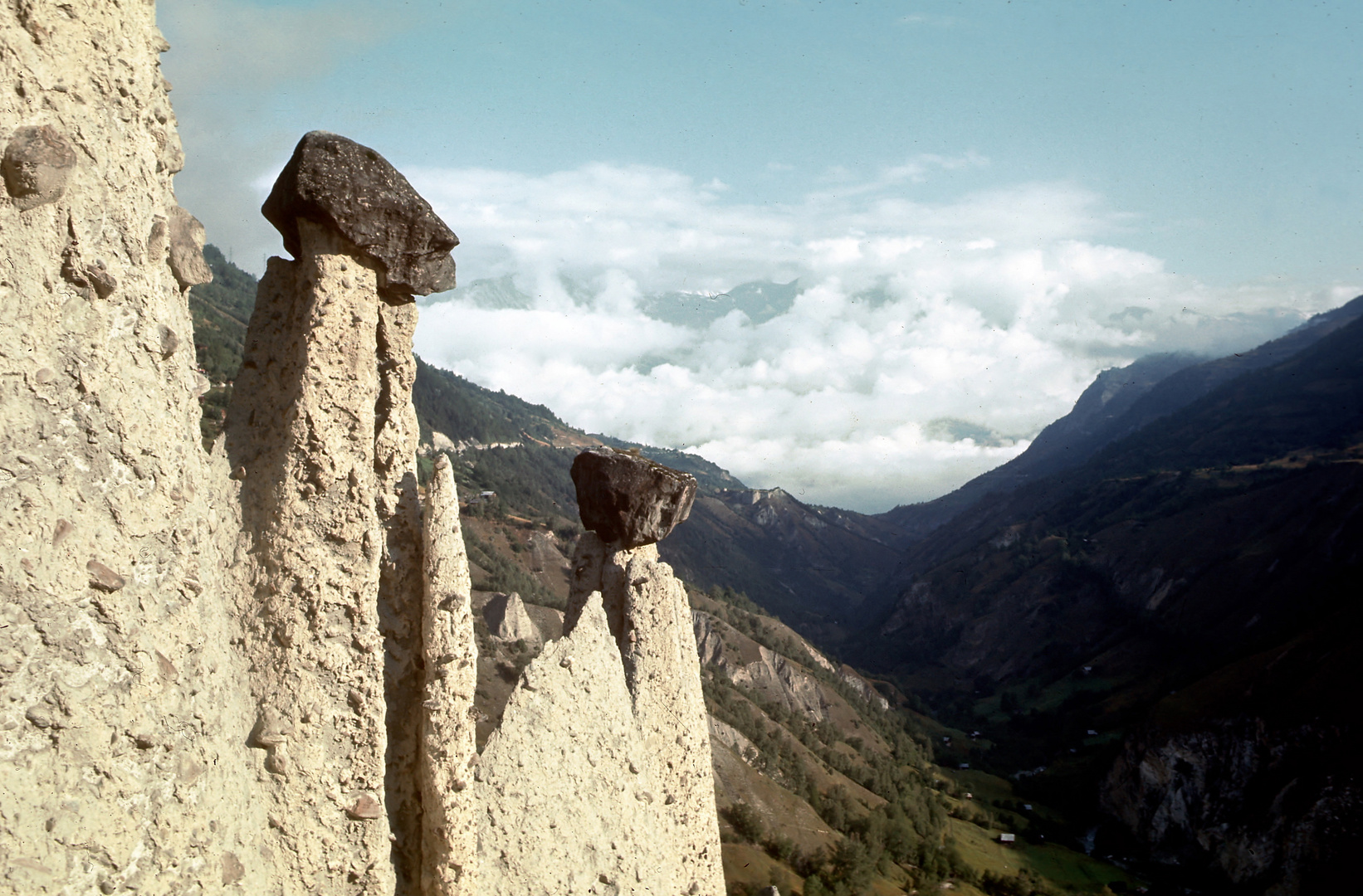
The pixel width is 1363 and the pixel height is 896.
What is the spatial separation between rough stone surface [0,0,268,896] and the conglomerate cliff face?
0.06 feet

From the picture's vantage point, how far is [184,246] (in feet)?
Result: 22.2

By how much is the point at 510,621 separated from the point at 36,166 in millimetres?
48864

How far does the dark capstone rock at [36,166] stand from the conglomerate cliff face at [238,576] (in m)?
0.02

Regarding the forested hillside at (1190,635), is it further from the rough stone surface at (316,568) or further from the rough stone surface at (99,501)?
the rough stone surface at (99,501)

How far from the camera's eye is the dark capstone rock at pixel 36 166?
5441mm

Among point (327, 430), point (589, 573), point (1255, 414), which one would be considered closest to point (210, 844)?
point (327, 430)

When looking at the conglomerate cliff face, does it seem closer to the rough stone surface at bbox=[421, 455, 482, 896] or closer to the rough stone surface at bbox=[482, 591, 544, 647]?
the rough stone surface at bbox=[421, 455, 482, 896]

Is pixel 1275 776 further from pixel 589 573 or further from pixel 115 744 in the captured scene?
pixel 115 744

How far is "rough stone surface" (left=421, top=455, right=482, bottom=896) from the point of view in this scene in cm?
877

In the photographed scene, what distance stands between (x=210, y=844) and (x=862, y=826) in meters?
59.9

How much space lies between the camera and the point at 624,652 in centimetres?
1347

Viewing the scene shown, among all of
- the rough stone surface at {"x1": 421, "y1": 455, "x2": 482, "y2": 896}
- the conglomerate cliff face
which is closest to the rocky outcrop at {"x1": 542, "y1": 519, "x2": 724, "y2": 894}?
the conglomerate cliff face

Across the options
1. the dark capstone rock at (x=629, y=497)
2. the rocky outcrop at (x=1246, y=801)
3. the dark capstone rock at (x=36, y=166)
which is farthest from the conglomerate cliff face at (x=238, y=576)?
the rocky outcrop at (x=1246, y=801)

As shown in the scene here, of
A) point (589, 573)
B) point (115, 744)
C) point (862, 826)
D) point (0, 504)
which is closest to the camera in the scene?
point (0, 504)
